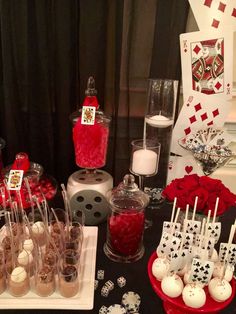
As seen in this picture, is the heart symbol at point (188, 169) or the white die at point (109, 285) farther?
the heart symbol at point (188, 169)

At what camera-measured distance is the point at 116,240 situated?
112 centimetres

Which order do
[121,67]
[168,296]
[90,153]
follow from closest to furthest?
[168,296] → [90,153] → [121,67]

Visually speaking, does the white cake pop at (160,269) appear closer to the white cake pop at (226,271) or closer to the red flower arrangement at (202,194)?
the white cake pop at (226,271)

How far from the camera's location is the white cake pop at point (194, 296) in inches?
30.5

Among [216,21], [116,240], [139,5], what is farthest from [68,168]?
[216,21]

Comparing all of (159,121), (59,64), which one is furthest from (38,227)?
(59,64)

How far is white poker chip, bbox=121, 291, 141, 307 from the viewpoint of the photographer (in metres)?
0.94

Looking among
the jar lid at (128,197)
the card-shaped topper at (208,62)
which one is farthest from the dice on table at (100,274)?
the card-shaped topper at (208,62)

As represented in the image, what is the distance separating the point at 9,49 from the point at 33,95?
0.75 ft

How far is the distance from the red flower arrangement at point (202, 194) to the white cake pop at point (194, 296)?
313mm

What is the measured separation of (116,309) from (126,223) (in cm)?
27

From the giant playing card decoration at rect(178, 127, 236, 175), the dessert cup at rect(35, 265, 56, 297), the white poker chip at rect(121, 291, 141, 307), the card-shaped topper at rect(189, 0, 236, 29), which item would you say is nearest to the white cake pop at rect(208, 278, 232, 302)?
the white poker chip at rect(121, 291, 141, 307)

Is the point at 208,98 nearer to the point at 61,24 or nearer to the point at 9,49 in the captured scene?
the point at 61,24

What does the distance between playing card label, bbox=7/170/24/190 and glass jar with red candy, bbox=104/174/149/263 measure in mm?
340
